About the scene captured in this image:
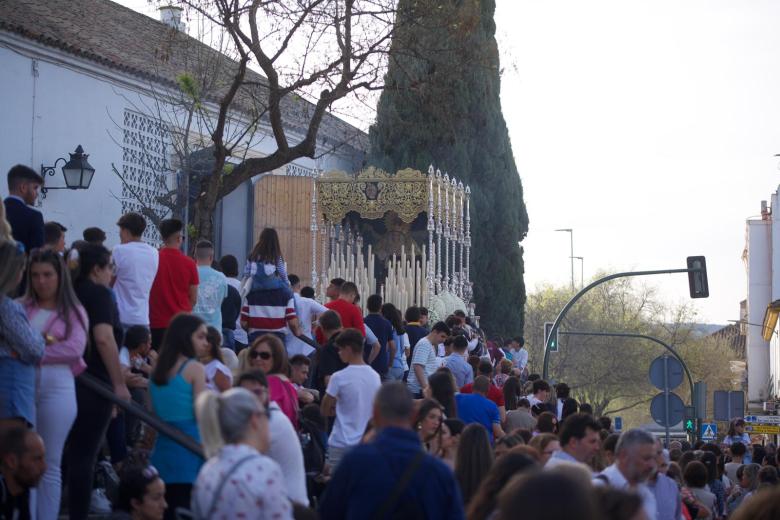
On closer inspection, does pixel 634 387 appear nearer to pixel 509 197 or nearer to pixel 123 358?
pixel 509 197

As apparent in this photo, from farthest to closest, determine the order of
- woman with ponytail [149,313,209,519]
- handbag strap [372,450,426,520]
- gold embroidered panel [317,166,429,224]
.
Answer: gold embroidered panel [317,166,429,224], woman with ponytail [149,313,209,519], handbag strap [372,450,426,520]

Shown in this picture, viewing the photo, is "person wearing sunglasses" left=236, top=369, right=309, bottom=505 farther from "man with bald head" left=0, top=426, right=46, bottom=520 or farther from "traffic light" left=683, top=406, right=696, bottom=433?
"traffic light" left=683, top=406, right=696, bottom=433

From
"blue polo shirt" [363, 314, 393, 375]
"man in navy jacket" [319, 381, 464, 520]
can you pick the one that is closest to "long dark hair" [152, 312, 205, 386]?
"man in navy jacket" [319, 381, 464, 520]

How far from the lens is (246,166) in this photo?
17609 mm

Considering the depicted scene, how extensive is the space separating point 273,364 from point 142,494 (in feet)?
6.02

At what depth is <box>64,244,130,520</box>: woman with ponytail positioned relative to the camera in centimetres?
856

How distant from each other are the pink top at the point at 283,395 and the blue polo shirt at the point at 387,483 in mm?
2850

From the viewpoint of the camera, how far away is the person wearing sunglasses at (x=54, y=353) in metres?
8.16

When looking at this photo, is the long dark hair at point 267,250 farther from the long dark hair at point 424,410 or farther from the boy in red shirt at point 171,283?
the long dark hair at point 424,410

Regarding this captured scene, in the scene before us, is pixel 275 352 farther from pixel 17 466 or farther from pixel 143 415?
pixel 17 466

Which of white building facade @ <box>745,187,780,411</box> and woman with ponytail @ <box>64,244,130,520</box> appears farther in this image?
white building facade @ <box>745,187,780,411</box>

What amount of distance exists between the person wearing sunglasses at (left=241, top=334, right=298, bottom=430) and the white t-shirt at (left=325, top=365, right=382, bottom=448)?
125 centimetres

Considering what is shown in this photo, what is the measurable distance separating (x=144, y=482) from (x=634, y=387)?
6570cm

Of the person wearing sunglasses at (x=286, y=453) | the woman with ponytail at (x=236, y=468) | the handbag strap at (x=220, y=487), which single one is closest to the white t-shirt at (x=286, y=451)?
the person wearing sunglasses at (x=286, y=453)
